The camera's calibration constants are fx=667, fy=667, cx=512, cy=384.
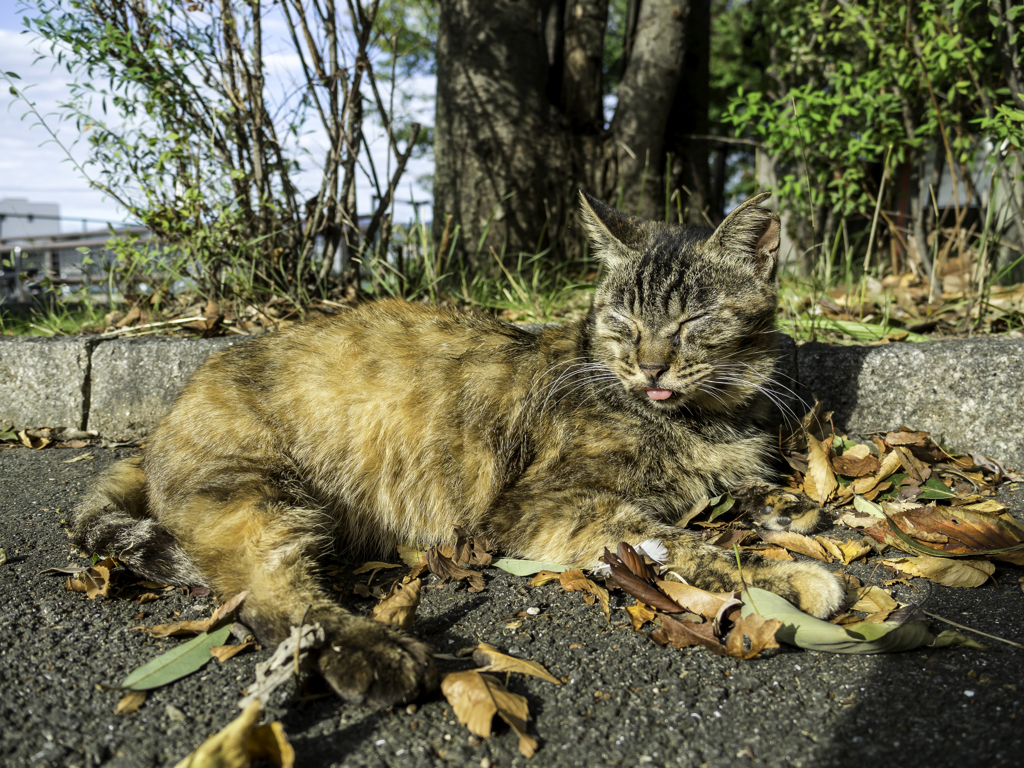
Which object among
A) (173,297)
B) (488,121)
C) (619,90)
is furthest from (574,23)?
(173,297)

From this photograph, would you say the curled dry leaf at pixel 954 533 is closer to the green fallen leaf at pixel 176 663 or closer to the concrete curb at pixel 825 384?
the concrete curb at pixel 825 384

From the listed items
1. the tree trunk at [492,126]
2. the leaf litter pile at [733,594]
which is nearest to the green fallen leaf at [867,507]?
the leaf litter pile at [733,594]

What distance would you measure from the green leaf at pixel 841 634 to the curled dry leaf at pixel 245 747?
1.33 m

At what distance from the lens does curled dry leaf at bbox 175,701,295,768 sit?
4.69 feet

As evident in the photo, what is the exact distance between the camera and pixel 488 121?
5367 millimetres

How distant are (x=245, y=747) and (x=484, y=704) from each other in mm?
549

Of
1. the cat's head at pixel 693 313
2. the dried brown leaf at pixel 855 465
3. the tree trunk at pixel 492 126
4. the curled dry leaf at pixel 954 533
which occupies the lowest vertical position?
the curled dry leaf at pixel 954 533

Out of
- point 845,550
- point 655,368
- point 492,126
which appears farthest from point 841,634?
point 492,126

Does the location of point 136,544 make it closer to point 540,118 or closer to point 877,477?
point 877,477

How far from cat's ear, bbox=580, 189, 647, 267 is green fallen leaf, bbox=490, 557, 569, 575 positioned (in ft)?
4.60

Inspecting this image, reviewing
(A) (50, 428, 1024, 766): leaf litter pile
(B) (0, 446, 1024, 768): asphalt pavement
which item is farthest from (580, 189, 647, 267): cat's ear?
(B) (0, 446, 1024, 768): asphalt pavement

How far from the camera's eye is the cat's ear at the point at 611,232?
9.88 feet

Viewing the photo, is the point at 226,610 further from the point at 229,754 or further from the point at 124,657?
the point at 229,754

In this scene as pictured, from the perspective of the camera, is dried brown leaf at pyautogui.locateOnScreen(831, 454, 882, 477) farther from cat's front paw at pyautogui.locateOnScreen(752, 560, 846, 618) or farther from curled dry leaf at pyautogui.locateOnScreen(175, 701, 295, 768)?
curled dry leaf at pyautogui.locateOnScreen(175, 701, 295, 768)
